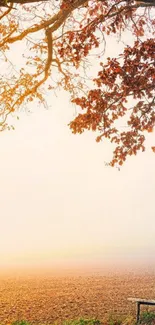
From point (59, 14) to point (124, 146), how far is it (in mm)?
4945

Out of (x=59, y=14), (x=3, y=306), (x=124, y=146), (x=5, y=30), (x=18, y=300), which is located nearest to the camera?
(x=59, y=14)

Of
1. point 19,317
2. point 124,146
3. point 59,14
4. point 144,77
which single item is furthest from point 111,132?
point 19,317

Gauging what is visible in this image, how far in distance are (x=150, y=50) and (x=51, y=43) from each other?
2.70m

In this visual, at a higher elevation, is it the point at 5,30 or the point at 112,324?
the point at 5,30

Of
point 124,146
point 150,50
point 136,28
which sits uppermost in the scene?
point 136,28

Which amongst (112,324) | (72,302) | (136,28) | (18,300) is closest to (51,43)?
(136,28)

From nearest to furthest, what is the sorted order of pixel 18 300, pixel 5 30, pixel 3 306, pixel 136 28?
pixel 5 30 → pixel 136 28 → pixel 3 306 → pixel 18 300

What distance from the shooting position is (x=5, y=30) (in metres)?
11.5

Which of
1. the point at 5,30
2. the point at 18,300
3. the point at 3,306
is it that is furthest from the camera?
the point at 18,300

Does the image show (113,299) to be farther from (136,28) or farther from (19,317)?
(136,28)

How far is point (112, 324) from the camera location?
1100cm

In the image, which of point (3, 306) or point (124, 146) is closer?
point (124, 146)

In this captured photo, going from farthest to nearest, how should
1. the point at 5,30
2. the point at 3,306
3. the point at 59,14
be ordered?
the point at 3,306
the point at 5,30
the point at 59,14

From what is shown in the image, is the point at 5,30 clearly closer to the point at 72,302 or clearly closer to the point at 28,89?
the point at 28,89
